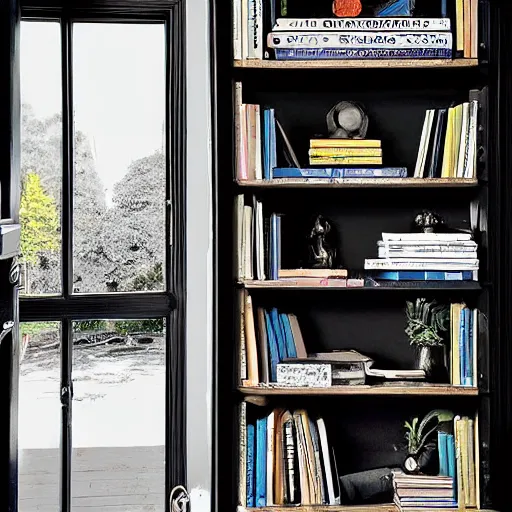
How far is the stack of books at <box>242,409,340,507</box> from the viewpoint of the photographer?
9.23 ft

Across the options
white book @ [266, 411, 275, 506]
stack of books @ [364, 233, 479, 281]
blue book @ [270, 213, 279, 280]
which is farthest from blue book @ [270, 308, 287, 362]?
stack of books @ [364, 233, 479, 281]

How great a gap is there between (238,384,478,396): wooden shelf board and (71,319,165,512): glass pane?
43 cm

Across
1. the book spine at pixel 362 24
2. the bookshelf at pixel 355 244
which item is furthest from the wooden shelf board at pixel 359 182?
the book spine at pixel 362 24

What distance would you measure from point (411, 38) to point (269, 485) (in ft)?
4.82

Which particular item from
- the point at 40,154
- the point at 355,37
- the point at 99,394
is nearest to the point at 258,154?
the point at 355,37

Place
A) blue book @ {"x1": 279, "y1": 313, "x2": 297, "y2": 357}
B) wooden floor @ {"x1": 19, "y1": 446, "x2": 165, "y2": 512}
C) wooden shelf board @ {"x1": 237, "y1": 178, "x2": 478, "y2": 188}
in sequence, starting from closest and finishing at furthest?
1. wooden shelf board @ {"x1": 237, "y1": 178, "x2": 478, "y2": 188}
2. blue book @ {"x1": 279, "y1": 313, "x2": 297, "y2": 357}
3. wooden floor @ {"x1": 19, "y1": 446, "x2": 165, "y2": 512}

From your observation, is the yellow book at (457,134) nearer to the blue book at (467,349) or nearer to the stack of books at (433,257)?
the stack of books at (433,257)

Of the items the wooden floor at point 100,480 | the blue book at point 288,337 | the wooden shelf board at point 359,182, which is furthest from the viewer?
the wooden floor at point 100,480

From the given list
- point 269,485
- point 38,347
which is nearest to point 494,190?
point 269,485

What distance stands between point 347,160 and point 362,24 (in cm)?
43

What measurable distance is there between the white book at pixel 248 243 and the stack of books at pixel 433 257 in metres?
0.43

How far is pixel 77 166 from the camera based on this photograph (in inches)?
118

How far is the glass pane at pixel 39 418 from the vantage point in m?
2.96

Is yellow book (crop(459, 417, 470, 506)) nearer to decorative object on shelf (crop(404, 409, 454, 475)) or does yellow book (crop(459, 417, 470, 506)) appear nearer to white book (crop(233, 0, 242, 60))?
decorative object on shelf (crop(404, 409, 454, 475))
